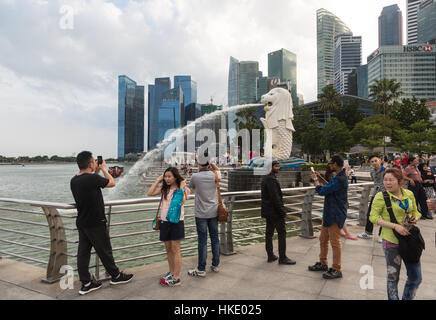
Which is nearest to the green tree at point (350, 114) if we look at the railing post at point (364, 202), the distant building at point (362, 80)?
the railing post at point (364, 202)

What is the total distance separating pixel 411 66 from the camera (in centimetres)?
12012

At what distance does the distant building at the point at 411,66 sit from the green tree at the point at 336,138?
3807 inches

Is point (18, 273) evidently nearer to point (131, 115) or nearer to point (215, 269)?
point (215, 269)

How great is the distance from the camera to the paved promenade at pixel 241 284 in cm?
349

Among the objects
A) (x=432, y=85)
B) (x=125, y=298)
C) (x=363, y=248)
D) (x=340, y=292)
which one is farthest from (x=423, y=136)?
(x=432, y=85)

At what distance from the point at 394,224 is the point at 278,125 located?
17.5m

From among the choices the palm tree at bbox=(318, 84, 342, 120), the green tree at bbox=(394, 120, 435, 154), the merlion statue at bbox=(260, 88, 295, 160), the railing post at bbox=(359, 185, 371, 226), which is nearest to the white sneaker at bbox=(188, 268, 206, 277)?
the railing post at bbox=(359, 185, 371, 226)

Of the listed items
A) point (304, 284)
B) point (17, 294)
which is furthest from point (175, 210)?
point (17, 294)

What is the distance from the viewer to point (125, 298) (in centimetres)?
341

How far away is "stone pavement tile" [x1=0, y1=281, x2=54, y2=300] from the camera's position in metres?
3.40

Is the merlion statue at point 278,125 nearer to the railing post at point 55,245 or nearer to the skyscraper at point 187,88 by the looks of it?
the railing post at point 55,245

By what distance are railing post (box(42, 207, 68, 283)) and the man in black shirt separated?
560 millimetres

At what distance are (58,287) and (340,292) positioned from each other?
12.2 ft
